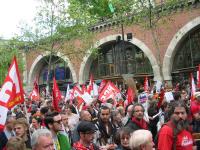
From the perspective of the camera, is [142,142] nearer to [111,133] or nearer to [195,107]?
[111,133]

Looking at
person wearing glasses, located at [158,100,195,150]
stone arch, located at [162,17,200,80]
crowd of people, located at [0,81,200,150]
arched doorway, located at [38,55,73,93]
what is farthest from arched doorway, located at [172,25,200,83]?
person wearing glasses, located at [158,100,195,150]

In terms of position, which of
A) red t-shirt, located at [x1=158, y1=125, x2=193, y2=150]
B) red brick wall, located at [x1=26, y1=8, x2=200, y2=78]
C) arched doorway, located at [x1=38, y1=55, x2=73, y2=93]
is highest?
Result: red brick wall, located at [x1=26, y1=8, x2=200, y2=78]

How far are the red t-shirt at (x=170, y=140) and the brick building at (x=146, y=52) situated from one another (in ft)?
66.6

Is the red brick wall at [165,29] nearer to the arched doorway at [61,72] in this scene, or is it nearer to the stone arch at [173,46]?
the stone arch at [173,46]

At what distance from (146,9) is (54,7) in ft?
22.4

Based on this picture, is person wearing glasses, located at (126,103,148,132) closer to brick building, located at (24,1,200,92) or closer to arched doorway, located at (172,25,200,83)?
brick building, located at (24,1,200,92)

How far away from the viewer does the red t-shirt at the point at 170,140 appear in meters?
4.94

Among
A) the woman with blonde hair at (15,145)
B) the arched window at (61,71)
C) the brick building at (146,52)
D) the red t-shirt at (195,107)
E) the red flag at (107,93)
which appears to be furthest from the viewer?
the arched window at (61,71)

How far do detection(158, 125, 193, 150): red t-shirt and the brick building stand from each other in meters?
20.3

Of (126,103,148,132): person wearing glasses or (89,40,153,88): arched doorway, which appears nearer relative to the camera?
(126,103,148,132): person wearing glasses

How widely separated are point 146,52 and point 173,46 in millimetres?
2418

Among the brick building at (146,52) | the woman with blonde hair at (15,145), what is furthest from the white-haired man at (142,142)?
the brick building at (146,52)

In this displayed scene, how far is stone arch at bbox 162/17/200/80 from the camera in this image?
2778 centimetres

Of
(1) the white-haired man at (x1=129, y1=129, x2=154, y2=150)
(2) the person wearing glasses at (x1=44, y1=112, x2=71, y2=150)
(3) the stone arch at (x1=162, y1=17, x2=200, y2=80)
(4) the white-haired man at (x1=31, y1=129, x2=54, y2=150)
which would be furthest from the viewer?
(3) the stone arch at (x1=162, y1=17, x2=200, y2=80)
